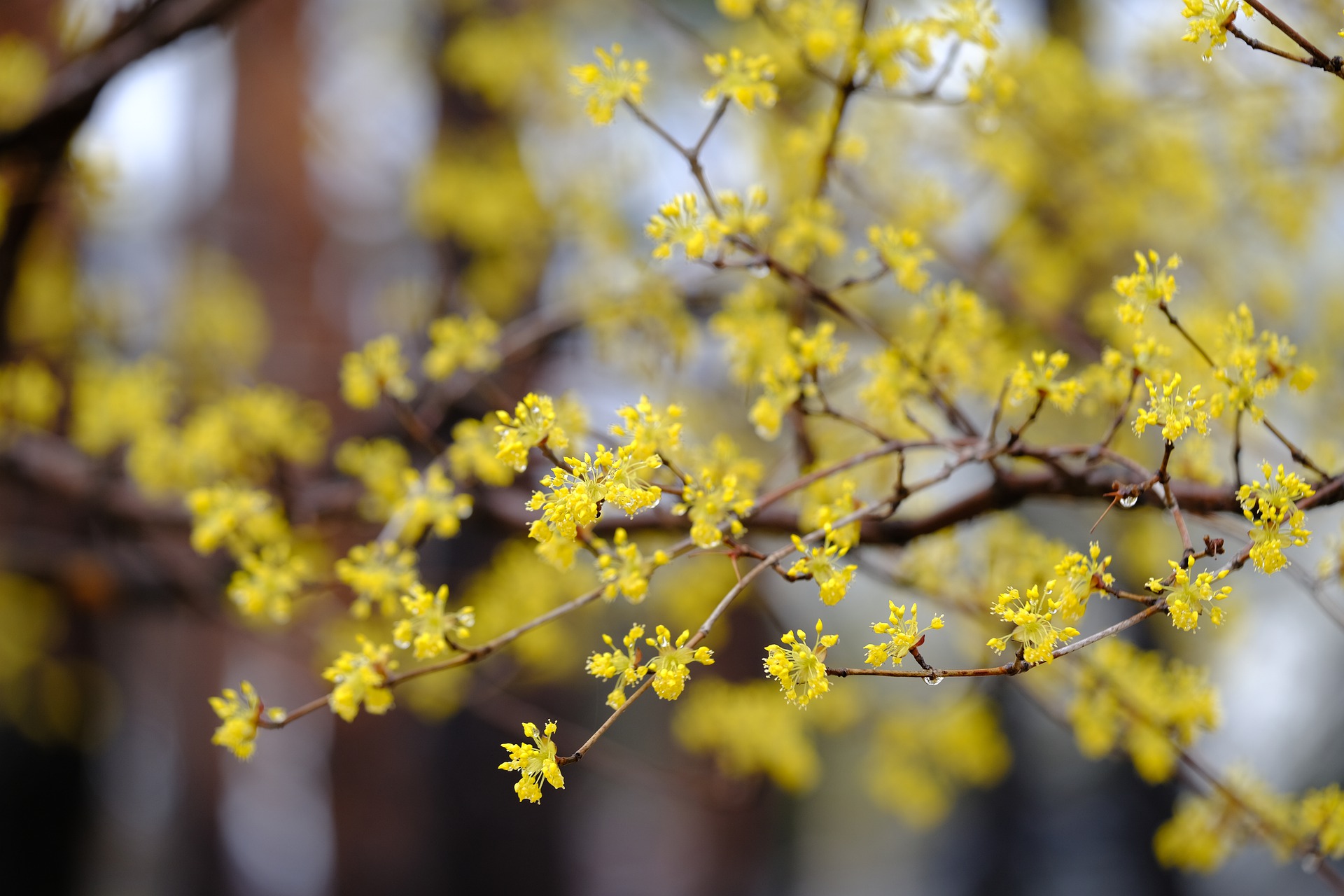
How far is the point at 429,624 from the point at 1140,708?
0.99 metres

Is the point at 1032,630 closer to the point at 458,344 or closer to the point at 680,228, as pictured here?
the point at 680,228

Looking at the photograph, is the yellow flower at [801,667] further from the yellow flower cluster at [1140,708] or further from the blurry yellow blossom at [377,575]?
the yellow flower cluster at [1140,708]

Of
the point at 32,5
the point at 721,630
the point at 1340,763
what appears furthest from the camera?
the point at 1340,763

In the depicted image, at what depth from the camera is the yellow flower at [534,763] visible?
2.58ft

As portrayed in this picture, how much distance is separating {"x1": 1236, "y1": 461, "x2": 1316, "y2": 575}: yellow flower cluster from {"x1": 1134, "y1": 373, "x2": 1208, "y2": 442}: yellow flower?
7 cm

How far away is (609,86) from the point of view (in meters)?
1.04

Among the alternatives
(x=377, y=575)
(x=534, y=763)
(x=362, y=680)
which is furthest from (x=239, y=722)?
(x=534, y=763)

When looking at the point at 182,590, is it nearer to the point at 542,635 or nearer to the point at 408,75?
the point at 542,635

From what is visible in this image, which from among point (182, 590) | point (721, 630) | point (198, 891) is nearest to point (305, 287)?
point (198, 891)

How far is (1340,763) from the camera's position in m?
4.41

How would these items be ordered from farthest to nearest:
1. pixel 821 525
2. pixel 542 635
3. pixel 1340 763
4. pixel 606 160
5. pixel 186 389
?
1. pixel 1340 763
2. pixel 606 160
3. pixel 186 389
4. pixel 542 635
5. pixel 821 525

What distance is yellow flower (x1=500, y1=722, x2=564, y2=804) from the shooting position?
788mm

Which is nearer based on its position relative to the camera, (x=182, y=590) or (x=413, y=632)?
(x=413, y=632)

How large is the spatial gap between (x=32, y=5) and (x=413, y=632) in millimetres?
4483
